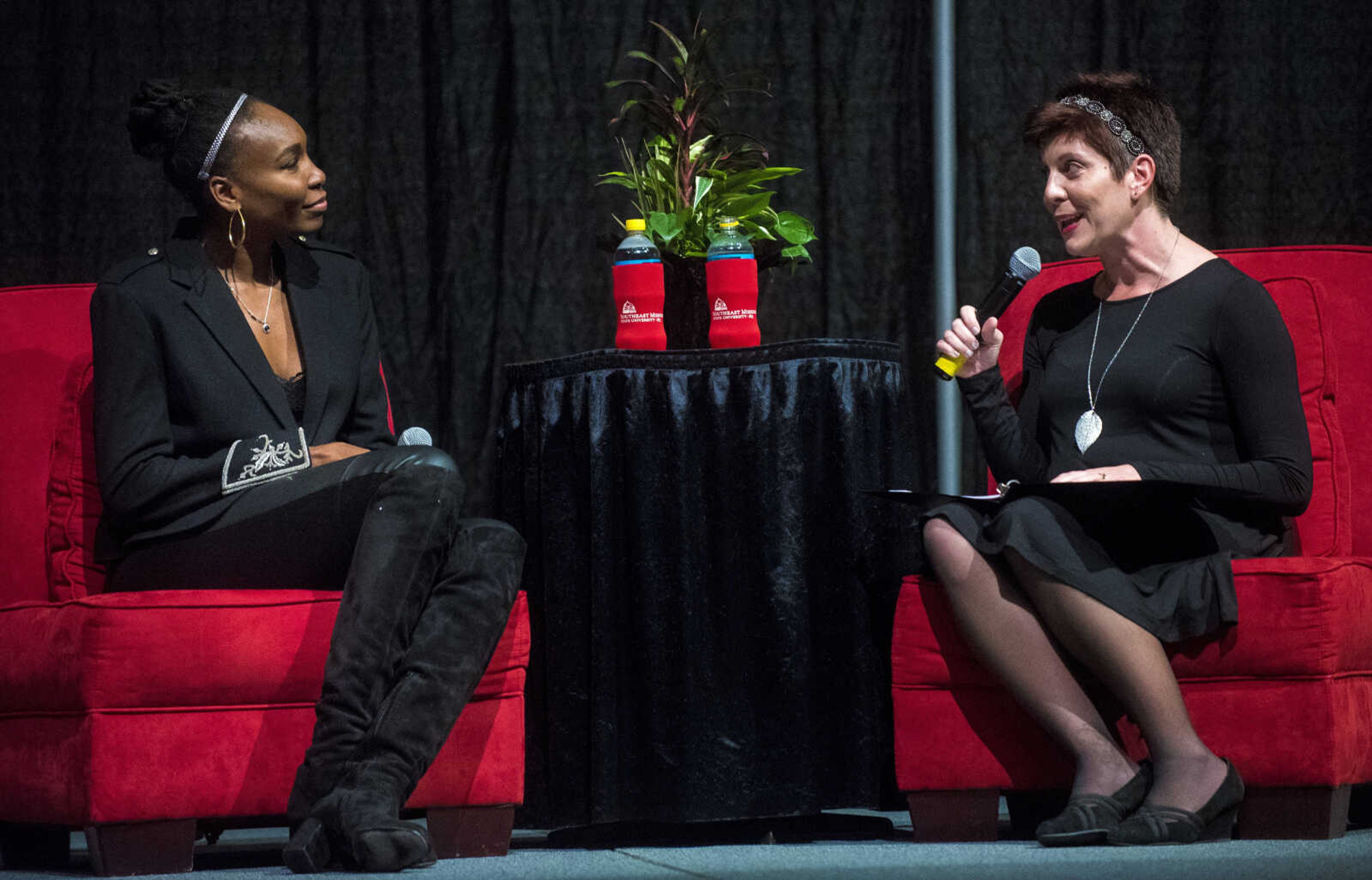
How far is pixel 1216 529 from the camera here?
200 centimetres

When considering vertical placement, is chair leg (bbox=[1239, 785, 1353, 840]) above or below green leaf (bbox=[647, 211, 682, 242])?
below

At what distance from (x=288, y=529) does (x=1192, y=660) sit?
121 cm

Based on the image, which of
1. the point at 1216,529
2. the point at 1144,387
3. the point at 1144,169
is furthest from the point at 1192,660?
the point at 1144,169

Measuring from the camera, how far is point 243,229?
222 centimetres

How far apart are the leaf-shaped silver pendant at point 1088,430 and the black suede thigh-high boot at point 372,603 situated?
90 cm

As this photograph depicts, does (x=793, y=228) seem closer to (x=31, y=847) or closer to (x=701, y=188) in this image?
(x=701, y=188)

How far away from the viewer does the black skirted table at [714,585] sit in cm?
214

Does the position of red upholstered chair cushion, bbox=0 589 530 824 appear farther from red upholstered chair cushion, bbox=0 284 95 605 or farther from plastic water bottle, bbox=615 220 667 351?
plastic water bottle, bbox=615 220 667 351

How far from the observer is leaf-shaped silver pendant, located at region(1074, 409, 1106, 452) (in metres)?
2.11

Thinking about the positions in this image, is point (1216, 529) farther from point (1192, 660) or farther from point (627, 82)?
point (627, 82)

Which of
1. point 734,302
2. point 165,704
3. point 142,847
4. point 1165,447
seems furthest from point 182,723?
point 1165,447

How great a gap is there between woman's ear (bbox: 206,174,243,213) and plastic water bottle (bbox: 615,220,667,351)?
0.59m

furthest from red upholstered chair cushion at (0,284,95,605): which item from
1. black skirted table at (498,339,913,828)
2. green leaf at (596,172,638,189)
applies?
green leaf at (596,172,638,189)

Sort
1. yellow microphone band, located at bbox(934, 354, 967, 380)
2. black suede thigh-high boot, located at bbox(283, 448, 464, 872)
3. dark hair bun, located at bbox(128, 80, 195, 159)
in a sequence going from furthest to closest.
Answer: dark hair bun, located at bbox(128, 80, 195, 159), yellow microphone band, located at bbox(934, 354, 967, 380), black suede thigh-high boot, located at bbox(283, 448, 464, 872)
